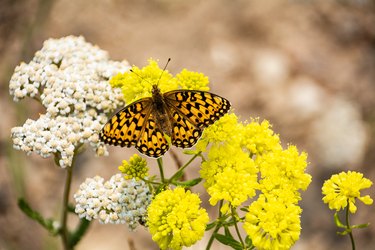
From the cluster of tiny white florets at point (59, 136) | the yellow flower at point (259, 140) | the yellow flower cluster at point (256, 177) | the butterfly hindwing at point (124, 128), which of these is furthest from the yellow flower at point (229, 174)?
the cluster of tiny white florets at point (59, 136)

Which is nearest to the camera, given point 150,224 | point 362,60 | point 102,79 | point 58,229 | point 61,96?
point 150,224

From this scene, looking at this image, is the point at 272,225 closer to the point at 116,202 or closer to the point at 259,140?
the point at 259,140

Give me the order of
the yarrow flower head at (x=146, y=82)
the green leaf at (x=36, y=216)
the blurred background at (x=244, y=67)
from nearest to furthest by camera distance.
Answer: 1. the yarrow flower head at (x=146, y=82)
2. the green leaf at (x=36, y=216)
3. the blurred background at (x=244, y=67)

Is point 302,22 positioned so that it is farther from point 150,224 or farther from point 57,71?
point 150,224

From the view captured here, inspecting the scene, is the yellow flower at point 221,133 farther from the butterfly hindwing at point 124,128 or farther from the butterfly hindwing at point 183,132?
the butterfly hindwing at point 124,128

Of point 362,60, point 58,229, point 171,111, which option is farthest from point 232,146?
point 362,60

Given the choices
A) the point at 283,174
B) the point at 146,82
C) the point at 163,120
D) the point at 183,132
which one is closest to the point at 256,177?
the point at 283,174
